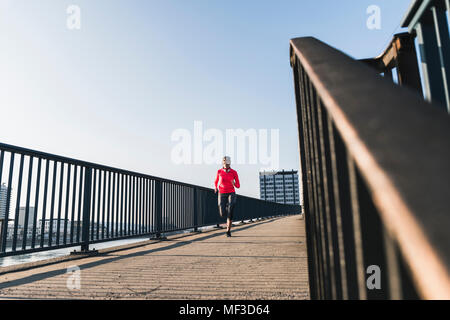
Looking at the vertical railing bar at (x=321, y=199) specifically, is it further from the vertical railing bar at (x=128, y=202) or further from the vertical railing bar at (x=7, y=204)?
the vertical railing bar at (x=128, y=202)

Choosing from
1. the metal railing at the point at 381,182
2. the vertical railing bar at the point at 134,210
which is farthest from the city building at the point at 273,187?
the metal railing at the point at 381,182

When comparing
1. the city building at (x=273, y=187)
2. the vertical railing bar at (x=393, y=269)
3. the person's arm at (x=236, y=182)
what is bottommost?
the vertical railing bar at (x=393, y=269)

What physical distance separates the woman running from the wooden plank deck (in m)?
3.14

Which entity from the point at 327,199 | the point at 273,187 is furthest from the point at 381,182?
the point at 273,187

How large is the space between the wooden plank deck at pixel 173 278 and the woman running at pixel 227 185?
10.3ft

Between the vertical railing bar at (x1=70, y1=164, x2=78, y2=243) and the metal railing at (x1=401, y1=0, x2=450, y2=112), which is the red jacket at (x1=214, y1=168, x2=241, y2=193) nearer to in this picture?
the vertical railing bar at (x1=70, y1=164, x2=78, y2=243)

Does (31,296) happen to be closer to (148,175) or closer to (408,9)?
(408,9)

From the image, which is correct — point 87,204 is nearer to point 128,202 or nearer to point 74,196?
point 74,196

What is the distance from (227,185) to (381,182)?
23.1 ft

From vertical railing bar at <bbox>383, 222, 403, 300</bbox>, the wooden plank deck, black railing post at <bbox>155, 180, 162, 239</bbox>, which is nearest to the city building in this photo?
black railing post at <bbox>155, 180, 162, 239</bbox>

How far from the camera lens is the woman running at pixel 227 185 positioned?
7434 mm

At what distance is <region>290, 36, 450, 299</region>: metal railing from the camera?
0.44 metres

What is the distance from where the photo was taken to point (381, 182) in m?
0.52
